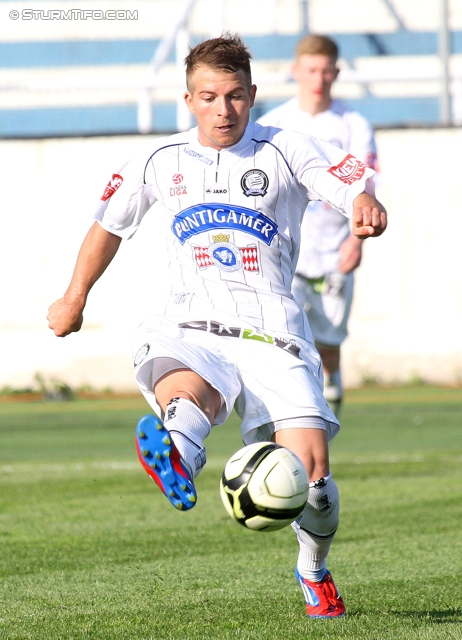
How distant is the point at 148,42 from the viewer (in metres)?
17.5

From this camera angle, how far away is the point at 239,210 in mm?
4246

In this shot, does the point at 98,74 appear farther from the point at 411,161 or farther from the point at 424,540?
the point at 424,540

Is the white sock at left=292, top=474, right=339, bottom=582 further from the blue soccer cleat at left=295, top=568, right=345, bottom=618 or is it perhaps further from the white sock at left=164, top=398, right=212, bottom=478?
the white sock at left=164, top=398, right=212, bottom=478

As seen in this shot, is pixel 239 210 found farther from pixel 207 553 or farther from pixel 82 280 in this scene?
pixel 207 553

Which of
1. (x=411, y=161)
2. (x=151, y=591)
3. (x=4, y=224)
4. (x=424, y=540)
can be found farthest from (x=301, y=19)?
(x=151, y=591)

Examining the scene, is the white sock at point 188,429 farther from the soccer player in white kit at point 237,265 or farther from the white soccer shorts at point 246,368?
the white soccer shorts at point 246,368

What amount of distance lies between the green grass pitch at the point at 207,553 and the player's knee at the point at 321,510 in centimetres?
32

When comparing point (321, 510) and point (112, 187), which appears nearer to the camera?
point (321, 510)

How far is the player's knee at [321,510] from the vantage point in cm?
397

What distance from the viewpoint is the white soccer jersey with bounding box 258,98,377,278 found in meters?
8.01

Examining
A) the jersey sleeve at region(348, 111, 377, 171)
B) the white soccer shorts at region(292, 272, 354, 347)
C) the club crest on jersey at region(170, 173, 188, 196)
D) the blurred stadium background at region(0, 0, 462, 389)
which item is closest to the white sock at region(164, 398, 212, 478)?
the club crest on jersey at region(170, 173, 188, 196)

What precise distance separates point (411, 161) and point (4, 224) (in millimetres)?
5190

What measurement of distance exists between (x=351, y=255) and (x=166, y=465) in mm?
4801

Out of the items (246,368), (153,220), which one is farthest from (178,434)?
(153,220)
